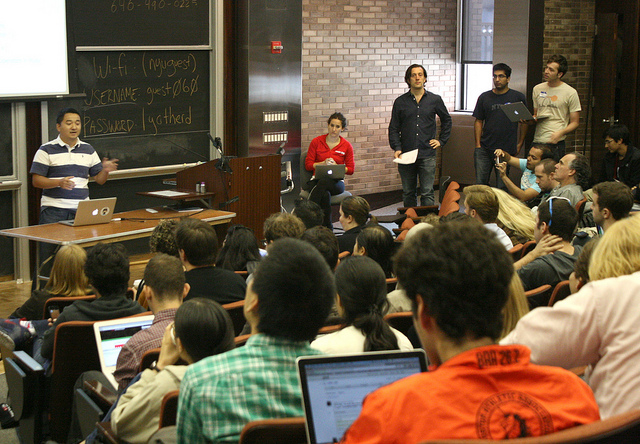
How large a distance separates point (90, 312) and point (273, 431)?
1.71 meters

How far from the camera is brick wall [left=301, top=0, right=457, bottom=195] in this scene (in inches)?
366

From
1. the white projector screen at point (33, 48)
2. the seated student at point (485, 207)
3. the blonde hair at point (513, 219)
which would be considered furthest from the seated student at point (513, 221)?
the white projector screen at point (33, 48)

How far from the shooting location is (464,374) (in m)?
1.18

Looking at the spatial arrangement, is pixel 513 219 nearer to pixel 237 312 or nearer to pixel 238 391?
pixel 237 312

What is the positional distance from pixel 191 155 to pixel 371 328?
5.42 meters

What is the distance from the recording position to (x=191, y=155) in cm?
741

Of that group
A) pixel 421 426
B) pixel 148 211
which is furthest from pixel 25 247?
pixel 421 426

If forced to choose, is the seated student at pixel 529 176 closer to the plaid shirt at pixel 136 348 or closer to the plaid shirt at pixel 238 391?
the plaid shirt at pixel 136 348

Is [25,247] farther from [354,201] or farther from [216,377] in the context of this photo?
[216,377]

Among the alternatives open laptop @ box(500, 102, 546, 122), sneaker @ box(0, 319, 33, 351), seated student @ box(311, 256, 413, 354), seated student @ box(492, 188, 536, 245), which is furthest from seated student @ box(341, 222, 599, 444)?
open laptop @ box(500, 102, 546, 122)

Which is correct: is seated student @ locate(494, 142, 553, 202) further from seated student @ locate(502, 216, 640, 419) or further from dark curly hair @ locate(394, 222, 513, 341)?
dark curly hair @ locate(394, 222, 513, 341)

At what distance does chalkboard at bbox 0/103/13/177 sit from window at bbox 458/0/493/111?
22.5ft

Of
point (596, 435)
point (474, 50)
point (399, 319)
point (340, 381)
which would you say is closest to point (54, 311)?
point (399, 319)

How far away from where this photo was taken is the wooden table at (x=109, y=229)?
4.79 m
